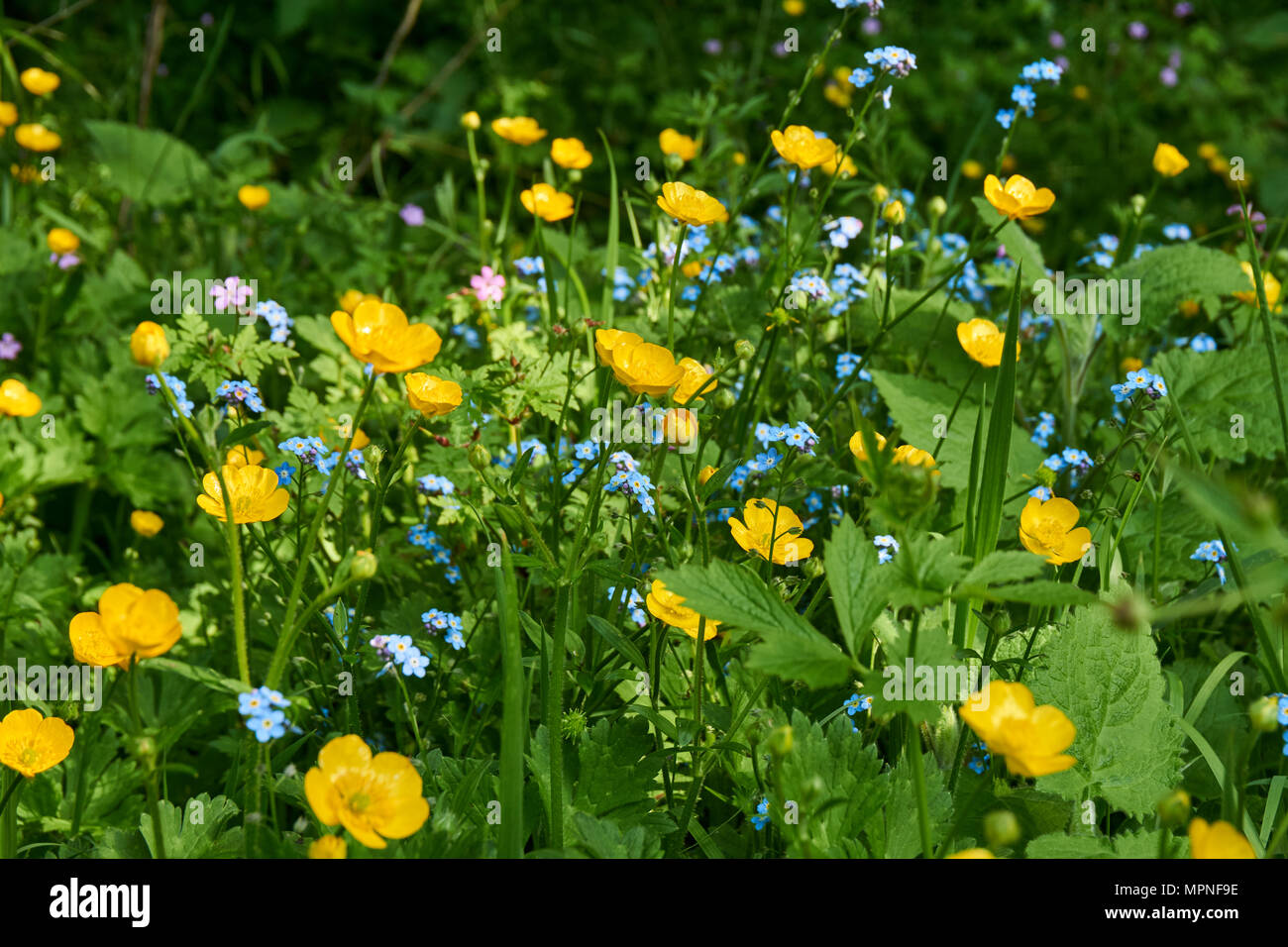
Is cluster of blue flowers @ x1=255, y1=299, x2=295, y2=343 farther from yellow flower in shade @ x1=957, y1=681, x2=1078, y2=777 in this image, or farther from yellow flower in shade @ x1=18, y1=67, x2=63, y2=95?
yellow flower in shade @ x1=18, y1=67, x2=63, y2=95

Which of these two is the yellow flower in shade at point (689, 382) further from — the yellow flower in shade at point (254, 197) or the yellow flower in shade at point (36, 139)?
the yellow flower in shade at point (36, 139)

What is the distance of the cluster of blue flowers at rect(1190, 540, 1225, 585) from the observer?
78.3 inches

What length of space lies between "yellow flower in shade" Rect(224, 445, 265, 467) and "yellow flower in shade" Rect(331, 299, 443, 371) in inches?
13.2

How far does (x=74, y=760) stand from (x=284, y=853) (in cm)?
Answer: 74

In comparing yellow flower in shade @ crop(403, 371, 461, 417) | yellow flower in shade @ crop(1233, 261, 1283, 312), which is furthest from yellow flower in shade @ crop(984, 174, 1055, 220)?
yellow flower in shade @ crop(403, 371, 461, 417)

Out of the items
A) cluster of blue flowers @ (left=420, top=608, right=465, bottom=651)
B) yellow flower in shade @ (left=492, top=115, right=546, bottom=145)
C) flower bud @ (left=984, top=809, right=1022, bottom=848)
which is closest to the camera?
flower bud @ (left=984, top=809, right=1022, bottom=848)

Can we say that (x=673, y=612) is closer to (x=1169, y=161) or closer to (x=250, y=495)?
(x=250, y=495)

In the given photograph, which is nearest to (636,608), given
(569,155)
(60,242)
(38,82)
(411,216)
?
(569,155)

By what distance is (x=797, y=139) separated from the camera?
208cm

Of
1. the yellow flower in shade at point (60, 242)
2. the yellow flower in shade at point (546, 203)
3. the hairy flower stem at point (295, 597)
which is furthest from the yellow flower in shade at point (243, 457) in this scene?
the yellow flower in shade at point (60, 242)

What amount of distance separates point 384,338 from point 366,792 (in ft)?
1.76

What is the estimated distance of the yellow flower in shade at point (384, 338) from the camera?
4.54 feet

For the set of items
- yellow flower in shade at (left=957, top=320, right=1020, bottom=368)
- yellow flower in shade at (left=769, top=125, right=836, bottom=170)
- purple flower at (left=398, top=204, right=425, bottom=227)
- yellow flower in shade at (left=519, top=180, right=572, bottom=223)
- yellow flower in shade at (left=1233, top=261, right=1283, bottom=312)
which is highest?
purple flower at (left=398, top=204, right=425, bottom=227)

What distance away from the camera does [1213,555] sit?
1.99 meters
